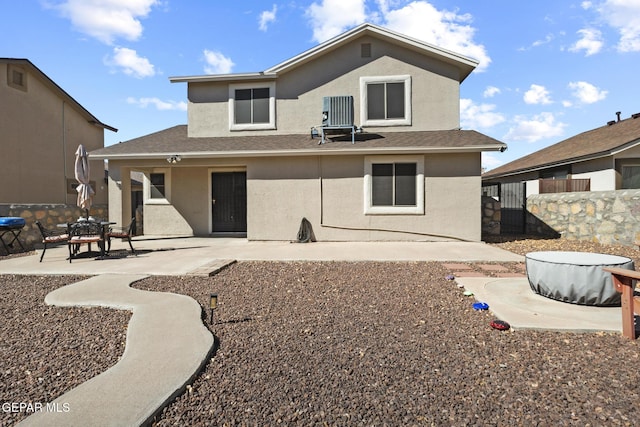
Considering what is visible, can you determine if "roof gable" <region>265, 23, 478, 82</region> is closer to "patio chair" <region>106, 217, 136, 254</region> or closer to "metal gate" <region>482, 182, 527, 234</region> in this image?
"metal gate" <region>482, 182, 527, 234</region>

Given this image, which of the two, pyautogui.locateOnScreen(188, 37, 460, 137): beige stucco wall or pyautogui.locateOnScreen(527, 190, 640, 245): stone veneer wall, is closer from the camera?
pyautogui.locateOnScreen(527, 190, 640, 245): stone veneer wall

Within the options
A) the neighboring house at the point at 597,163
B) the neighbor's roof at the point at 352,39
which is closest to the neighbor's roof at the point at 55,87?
the neighbor's roof at the point at 352,39

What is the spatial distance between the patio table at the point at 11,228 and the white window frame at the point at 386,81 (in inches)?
430

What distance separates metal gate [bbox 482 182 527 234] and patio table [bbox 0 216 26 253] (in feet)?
53.6

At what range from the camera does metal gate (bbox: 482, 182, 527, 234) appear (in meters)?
13.8

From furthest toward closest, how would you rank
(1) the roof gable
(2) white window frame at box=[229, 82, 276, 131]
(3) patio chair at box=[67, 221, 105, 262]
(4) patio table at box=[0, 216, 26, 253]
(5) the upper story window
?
1. (5) the upper story window
2. (2) white window frame at box=[229, 82, 276, 131]
3. (1) the roof gable
4. (4) patio table at box=[0, 216, 26, 253]
5. (3) patio chair at box=[67, 221, 105, 262]

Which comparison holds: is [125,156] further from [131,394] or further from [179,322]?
[131,394]

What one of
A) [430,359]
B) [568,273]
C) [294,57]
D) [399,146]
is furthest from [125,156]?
[568,273]

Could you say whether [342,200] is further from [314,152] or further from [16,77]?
[16,77]

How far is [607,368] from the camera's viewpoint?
3031 millimetres

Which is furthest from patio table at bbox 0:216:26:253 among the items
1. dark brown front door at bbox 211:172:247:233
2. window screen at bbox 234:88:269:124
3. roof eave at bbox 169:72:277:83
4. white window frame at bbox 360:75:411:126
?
white window frame at bbox 360:75:411:126

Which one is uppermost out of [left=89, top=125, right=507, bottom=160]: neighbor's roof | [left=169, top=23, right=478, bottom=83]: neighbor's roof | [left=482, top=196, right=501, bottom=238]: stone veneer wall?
[left=169, top=23, right=478, bottom=83]: neighbor's roof

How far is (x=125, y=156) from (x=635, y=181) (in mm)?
20769

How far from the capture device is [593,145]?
16.8 meters
